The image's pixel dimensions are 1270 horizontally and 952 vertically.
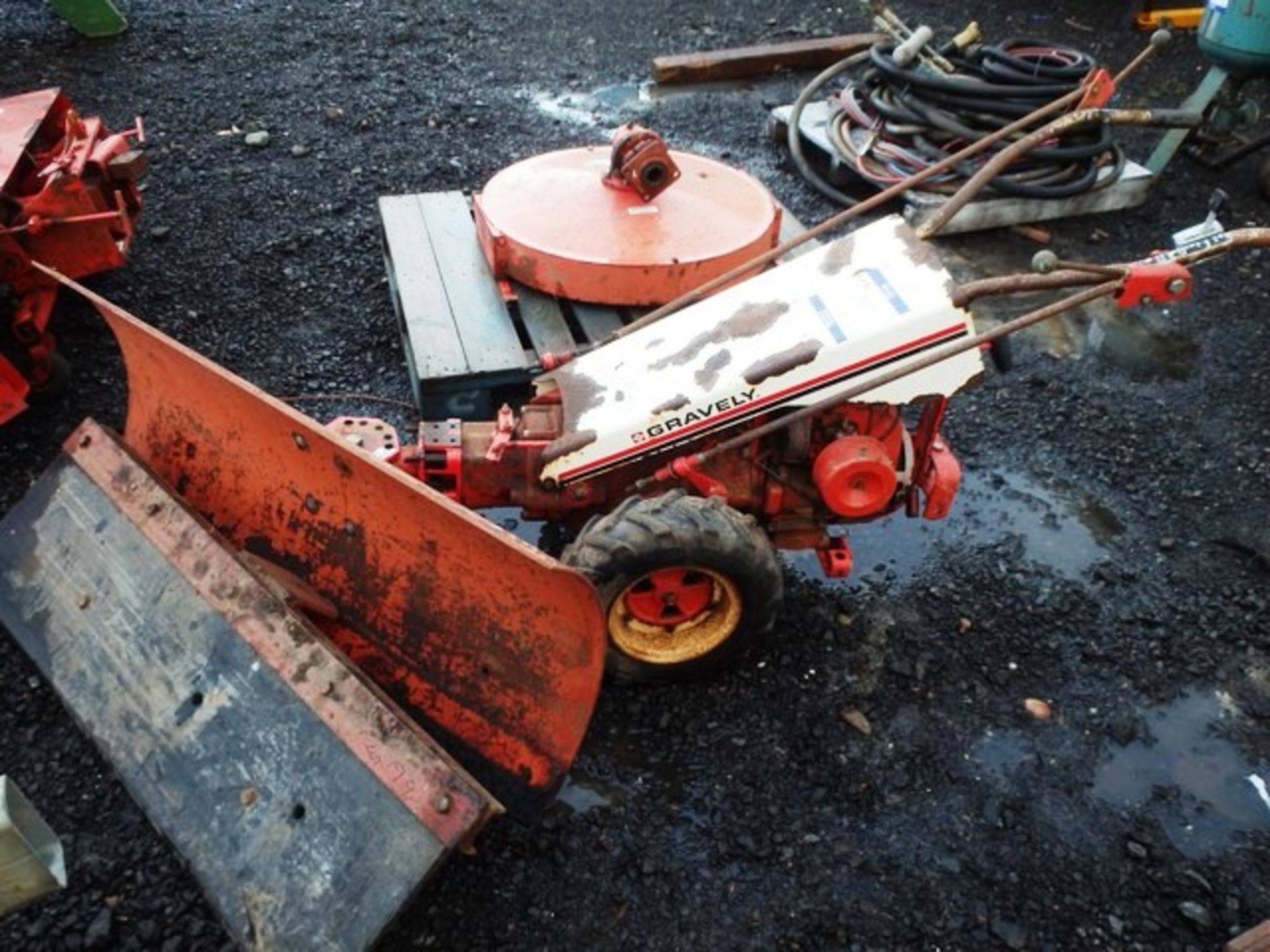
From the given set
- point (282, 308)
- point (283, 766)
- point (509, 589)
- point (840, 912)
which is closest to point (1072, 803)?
point (840, 912)

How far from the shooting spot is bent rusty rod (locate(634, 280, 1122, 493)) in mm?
2539

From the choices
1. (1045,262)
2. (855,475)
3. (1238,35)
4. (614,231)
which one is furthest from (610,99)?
(1045,262)

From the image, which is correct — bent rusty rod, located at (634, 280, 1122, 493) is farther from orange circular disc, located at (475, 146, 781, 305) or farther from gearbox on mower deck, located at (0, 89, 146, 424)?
gearbox on mower deck, located at (0, 89, 146, 424)

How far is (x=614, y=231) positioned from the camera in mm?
3699

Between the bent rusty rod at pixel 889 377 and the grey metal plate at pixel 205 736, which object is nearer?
the grey metal plate at pixel 205 736

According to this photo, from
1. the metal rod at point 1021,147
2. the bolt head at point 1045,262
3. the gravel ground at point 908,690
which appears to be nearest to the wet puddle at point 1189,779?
the gravel ground at point 908,690

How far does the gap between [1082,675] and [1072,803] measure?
50cm

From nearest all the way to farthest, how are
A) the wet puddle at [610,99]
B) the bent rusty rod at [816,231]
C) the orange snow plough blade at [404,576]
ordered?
the orange snow plough blade at [404,576] < the bent rusty rod at [816,231] < the wet puddle at [610,99]

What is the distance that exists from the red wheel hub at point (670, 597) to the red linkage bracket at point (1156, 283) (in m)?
1.38

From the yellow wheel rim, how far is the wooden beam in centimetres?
507

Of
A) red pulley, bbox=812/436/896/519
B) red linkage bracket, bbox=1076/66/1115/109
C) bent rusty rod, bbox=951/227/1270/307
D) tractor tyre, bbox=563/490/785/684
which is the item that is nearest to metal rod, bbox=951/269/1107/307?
bent rusty rod, bbox=951/227/1270/307

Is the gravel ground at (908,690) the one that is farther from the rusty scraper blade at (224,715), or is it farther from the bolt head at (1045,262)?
the bolt head at (1045,262)

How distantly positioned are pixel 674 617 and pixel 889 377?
0.97 meters

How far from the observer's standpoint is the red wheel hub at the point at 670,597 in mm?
2889
